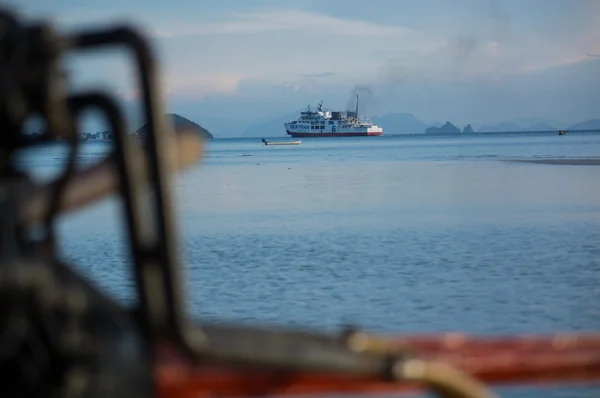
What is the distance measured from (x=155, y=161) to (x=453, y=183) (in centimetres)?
3884

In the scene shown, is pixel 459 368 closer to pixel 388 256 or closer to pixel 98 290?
pixel 98 290

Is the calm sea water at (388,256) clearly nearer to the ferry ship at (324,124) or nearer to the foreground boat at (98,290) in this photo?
the foreground boat at (98,290)

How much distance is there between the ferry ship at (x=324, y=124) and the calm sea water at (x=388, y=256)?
10855 centimetres

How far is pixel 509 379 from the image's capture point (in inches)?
90.0

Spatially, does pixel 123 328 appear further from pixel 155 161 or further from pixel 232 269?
pixel 232 269

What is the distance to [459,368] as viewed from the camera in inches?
88.2

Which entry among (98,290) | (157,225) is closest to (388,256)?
(98,290)

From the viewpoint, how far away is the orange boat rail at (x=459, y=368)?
6.31 feet

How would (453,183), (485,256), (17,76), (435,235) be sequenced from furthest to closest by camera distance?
(453,183) < (435,235) < (485,256) < (17,76)

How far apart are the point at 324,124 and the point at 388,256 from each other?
12884cm

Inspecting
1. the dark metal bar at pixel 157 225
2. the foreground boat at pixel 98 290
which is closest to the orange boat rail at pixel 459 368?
the foreground boat at pixel 98 290

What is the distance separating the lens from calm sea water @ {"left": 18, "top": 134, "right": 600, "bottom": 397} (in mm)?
12414

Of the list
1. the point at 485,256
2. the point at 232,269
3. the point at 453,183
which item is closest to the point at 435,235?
the point at 485,256

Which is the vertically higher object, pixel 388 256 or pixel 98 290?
pixel 98 290
